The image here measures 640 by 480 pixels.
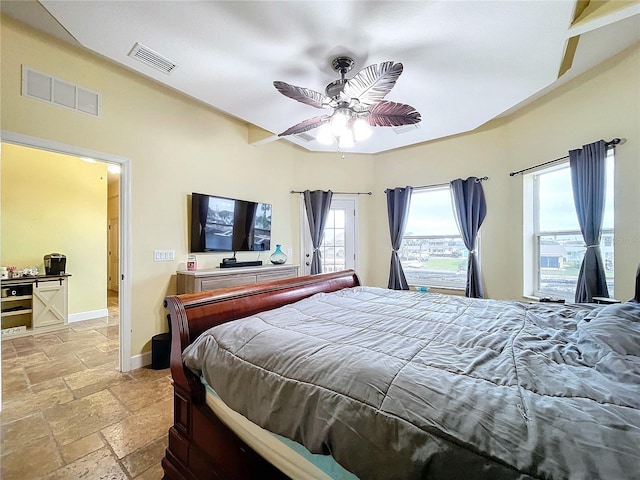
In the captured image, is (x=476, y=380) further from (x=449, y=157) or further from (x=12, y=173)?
(x=12, y=173)

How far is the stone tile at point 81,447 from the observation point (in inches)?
64.7

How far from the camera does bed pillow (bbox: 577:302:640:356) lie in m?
1.05

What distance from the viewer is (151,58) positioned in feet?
7.06

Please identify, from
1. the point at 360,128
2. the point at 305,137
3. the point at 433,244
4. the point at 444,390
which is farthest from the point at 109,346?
the point at 433,244

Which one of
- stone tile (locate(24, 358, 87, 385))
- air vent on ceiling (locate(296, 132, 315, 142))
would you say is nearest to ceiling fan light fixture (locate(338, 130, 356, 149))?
air vent on ceiling (locate(296, 132, 315, 142))

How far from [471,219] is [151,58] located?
4.09m

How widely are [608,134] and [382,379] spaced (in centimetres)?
338

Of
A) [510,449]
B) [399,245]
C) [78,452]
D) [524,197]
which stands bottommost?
[78,452]

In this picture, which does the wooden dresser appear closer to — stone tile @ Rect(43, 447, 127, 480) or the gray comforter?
stone tile @ Rect(43, 447, 127, 480)

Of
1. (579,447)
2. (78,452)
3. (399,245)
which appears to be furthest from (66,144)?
(399,245)

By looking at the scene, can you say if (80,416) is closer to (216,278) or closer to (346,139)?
(216,278)

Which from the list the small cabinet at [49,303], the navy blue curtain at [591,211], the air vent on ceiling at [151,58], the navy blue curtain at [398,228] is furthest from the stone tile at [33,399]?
the navy blue curtain at [591,211]

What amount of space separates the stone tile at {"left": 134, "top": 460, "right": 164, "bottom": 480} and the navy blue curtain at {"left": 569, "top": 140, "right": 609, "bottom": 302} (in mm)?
3743

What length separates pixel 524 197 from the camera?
3.51 meters
